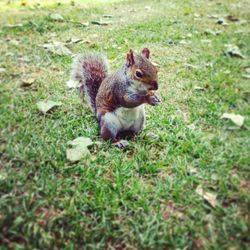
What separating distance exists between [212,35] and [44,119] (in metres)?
3.13

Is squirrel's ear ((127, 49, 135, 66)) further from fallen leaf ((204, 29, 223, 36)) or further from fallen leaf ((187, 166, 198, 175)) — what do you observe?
fallen leaf ((204, 29, 223, 36))

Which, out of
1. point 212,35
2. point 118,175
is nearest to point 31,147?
point 118,175

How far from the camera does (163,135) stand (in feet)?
8.86

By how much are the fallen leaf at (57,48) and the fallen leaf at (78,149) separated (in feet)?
6.56

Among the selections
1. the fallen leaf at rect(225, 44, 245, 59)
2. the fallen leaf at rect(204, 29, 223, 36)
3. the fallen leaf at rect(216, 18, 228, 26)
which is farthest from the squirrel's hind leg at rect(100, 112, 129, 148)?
the fallen leaf at rect(216, 18, 228, 26)

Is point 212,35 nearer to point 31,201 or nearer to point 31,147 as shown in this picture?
point 31,147

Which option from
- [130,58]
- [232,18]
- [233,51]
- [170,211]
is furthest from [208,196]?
[232,18]

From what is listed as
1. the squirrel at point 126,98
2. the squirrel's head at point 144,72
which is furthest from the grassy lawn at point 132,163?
the squirrel's head at point 144,72

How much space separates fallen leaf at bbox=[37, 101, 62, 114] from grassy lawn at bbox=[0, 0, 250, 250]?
0.18 feet

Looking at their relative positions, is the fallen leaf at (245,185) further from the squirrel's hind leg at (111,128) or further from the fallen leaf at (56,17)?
the fallen leaf at (56,17)

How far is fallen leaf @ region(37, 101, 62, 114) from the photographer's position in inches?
114

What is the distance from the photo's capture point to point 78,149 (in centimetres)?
242

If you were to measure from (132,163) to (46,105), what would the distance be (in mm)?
1004

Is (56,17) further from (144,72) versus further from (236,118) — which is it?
(236,118)
